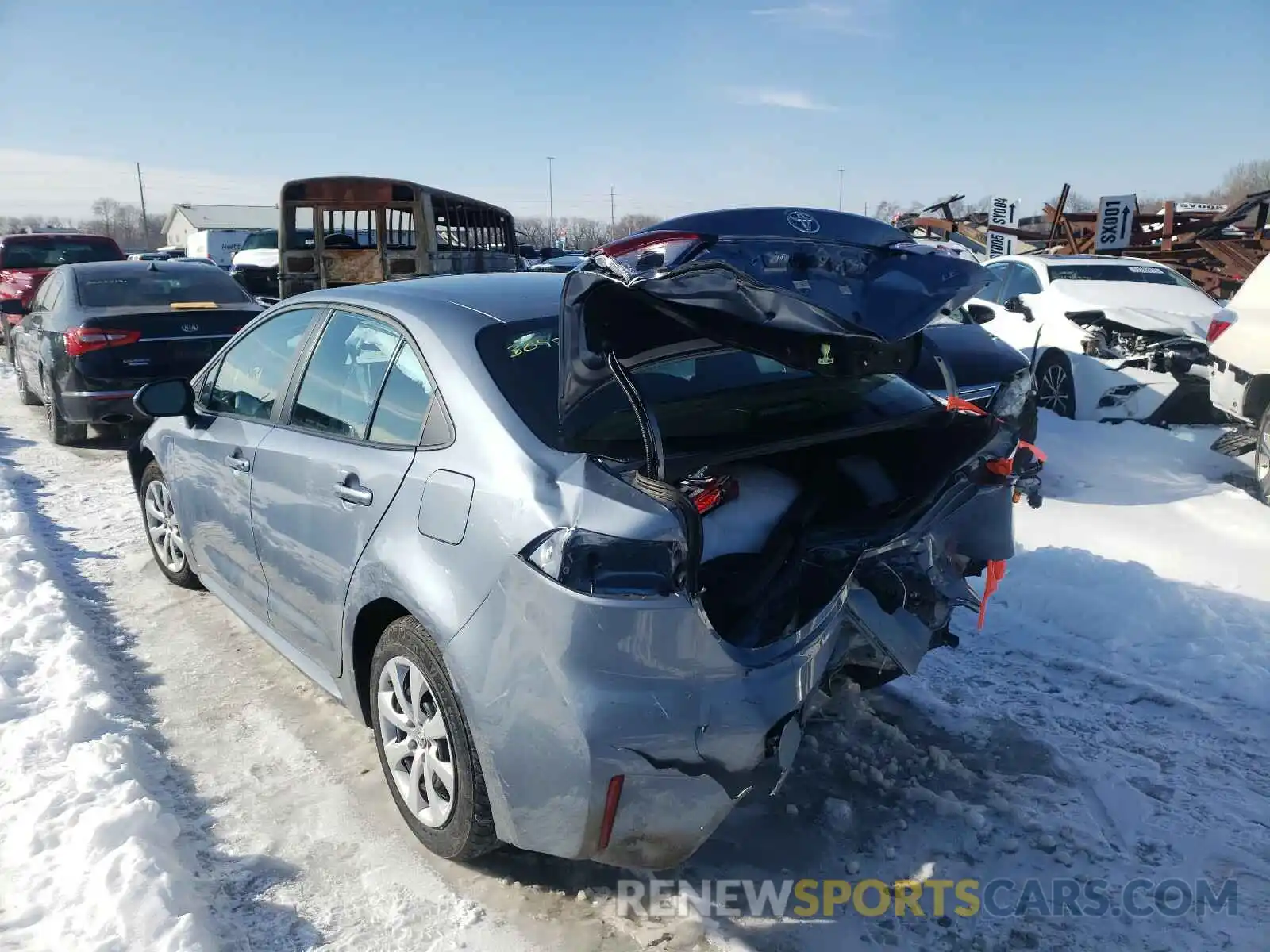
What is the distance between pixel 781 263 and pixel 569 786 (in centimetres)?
154

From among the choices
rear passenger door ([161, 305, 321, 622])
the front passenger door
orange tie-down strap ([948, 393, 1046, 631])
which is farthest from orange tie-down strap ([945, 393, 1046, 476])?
the front passenger door

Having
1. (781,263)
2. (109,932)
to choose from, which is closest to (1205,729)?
(781,263)

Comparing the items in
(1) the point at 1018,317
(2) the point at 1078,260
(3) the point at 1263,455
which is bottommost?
(3) the point at 1263,455

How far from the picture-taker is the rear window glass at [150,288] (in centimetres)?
866

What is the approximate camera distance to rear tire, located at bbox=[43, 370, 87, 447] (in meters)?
8.71

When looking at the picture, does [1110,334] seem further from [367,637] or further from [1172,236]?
[1172,236]

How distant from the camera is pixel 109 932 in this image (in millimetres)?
2469

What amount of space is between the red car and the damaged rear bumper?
587 inches

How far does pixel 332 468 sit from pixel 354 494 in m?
0.23

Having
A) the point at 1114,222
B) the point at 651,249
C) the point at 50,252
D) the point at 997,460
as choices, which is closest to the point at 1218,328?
the point at 997,460

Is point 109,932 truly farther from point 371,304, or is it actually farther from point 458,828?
point 371,304

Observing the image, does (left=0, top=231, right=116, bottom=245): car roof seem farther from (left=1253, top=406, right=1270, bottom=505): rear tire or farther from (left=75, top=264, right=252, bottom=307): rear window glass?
(left=1253, top=406, right=1270, bottom=505): rear tire

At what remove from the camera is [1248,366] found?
694 centimetres

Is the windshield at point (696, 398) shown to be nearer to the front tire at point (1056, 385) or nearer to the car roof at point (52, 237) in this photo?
the front tire at point (1056, 385)
